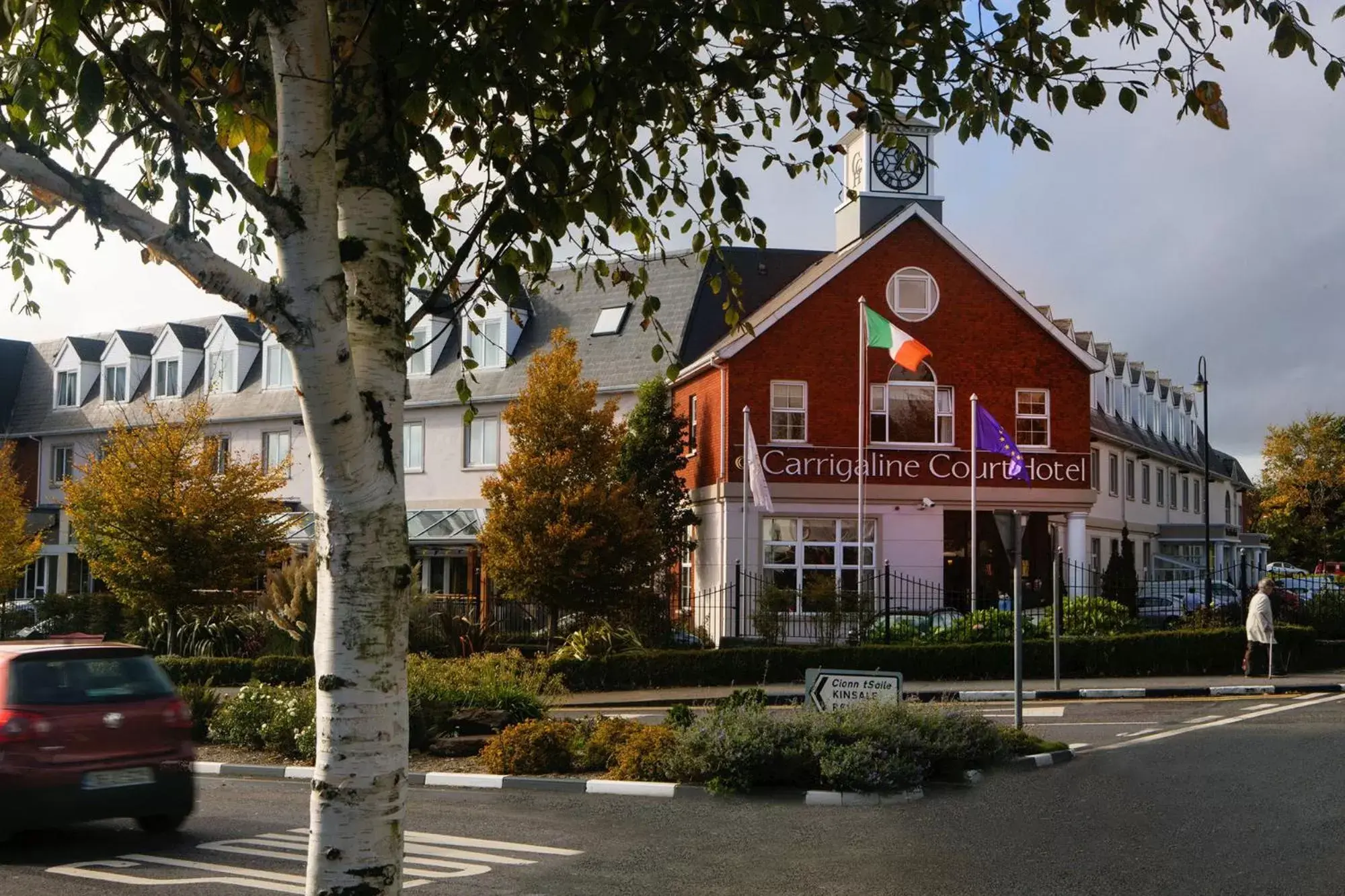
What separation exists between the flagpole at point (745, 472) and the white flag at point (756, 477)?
0.02 m

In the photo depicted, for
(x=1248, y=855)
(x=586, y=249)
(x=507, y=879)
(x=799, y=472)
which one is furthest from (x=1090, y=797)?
(x=799, y=472)

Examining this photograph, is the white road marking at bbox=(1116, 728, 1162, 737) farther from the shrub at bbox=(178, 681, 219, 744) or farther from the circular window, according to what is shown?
the circular window

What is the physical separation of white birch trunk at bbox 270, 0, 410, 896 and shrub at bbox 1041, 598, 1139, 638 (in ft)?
75.6

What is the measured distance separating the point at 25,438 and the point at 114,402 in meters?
5.68

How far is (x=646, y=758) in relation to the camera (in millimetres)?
13508

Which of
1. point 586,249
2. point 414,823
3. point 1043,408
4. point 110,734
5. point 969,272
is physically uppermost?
point 969,272

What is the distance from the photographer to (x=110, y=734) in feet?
35.1

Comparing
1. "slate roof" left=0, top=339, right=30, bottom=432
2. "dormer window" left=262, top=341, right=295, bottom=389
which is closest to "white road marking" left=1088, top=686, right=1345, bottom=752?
"dormer window" left=262, top=341, right=295, bottom=389

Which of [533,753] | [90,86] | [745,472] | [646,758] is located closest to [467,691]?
[533,753]

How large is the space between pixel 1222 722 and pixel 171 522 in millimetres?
19964

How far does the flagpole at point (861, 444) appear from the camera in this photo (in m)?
31.8

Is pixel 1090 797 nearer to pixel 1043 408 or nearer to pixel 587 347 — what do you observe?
pixel 1043 408

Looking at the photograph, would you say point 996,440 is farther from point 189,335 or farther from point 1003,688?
point 189,335

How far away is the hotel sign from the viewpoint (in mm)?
34656
